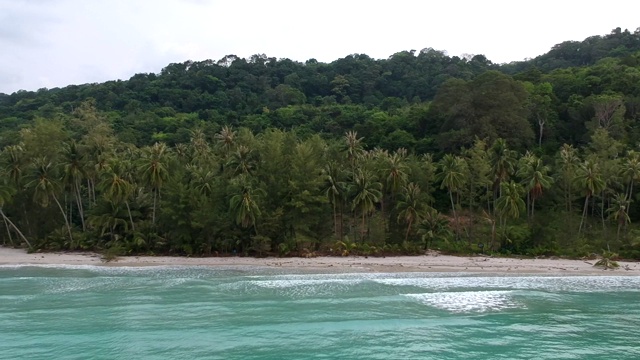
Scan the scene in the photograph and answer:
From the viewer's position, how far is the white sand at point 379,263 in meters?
49.1

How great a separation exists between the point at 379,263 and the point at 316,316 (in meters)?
21.0

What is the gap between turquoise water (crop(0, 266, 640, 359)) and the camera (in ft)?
85.8

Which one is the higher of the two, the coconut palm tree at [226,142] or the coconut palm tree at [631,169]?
the coconut palm tree at [226,142]

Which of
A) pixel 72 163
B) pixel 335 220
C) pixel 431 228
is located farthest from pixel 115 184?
pixel 431 228

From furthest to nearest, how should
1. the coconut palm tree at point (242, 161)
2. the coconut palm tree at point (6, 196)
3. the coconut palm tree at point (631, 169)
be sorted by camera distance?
the coconut palm tree at point (242, 161)
the coconut palm tree at point (6, 196)
the coconut palm tree at point (631, 169)

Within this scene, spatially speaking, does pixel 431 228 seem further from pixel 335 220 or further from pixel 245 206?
pixel 245 206

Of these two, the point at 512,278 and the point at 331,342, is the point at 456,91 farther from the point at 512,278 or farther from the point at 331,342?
the point at 331,342

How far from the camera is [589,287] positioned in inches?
1657

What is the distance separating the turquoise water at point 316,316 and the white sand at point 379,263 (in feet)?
9.91

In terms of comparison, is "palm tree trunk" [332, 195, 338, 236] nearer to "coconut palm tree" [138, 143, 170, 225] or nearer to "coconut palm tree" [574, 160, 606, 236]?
"coconut palm tree" [138, 143, 170, 225]

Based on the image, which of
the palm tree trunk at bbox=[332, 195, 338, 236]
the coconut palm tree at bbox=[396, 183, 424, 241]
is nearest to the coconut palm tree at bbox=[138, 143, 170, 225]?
the palm tree trunk at bbox=[332, 195, 338, 236]

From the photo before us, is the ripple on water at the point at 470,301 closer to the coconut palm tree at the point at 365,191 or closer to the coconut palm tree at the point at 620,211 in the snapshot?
the coconut palm tree at the point at 365,191

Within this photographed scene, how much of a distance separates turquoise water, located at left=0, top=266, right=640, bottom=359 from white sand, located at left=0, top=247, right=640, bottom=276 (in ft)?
9.91

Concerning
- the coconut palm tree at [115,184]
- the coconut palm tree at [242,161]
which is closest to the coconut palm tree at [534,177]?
the coconut palm tree at [242,161]
